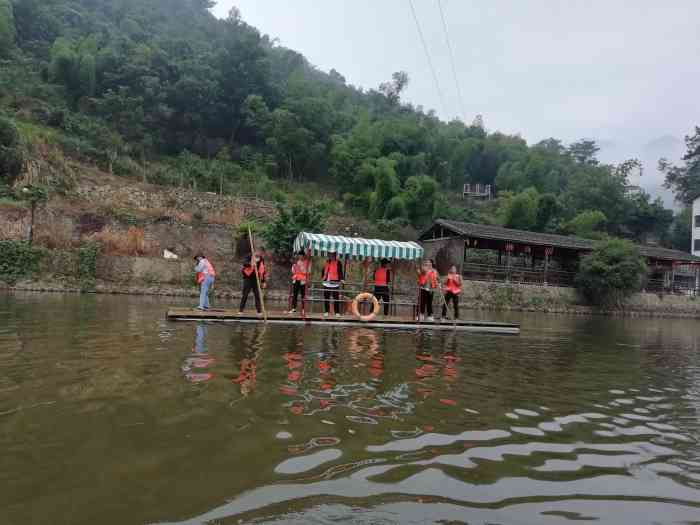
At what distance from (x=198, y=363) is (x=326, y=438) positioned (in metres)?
2.98

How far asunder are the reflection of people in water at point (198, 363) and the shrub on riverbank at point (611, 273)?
1006 inches

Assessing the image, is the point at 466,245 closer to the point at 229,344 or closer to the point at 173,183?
the point at 173,183

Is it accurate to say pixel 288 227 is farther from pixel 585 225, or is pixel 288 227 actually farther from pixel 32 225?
pixel 585 225

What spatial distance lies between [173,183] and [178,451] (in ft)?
111

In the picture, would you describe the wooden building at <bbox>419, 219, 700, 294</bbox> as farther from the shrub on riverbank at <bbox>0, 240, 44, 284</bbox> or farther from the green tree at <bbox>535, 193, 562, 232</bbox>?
the shrub on riverbank at <bbox>0, 240, 44, 284</bbox>

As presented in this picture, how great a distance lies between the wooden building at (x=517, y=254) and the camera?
93.4ft

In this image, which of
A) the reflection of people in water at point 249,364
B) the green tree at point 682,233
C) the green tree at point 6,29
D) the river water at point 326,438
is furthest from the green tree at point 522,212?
the green tree at point 6,29

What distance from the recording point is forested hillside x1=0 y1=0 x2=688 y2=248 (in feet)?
124

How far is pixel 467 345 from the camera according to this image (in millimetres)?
9812

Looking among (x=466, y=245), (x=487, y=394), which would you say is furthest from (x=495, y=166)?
(x=487, y=394)

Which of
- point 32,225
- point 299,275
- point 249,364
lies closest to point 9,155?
point 32,225

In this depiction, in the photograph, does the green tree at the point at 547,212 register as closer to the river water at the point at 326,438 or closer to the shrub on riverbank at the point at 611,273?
the shrub on riverbank at the point at 611,273

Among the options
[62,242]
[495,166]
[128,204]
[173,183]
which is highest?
[495,166]

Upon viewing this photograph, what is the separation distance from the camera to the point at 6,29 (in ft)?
140
